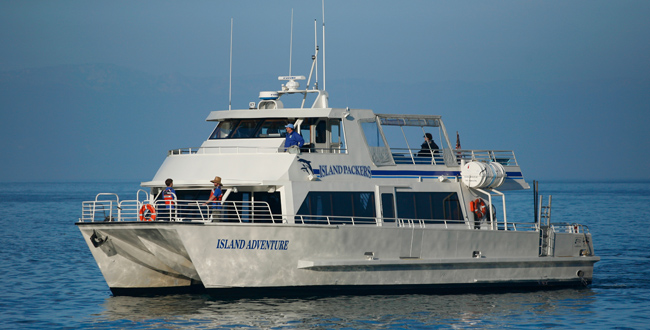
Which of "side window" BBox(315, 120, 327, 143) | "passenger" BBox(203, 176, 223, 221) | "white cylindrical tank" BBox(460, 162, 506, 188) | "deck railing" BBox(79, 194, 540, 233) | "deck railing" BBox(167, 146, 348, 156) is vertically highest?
"side window" BBox(315, 120, 327, 143)

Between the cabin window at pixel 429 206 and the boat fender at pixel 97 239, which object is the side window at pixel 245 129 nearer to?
the cabin window at pixel 429 206

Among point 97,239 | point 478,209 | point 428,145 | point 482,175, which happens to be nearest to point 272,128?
point 428,145

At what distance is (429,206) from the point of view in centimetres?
1927

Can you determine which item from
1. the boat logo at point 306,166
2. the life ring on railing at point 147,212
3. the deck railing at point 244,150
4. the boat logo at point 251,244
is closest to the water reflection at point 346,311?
the boat logo at point 251,244

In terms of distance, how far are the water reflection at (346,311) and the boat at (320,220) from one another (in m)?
0.42

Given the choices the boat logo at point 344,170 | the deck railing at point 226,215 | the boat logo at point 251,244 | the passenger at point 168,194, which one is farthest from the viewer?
the boat logo at point 344,170

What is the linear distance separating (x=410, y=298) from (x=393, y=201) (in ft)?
7.42

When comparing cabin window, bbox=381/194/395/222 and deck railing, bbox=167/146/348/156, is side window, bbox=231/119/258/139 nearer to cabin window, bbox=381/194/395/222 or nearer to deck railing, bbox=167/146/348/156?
deck railing, bbox=167/146/348/156

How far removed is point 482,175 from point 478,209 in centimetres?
87

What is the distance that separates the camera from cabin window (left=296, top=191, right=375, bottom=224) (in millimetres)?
17375

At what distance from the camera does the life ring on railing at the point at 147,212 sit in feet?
54.7

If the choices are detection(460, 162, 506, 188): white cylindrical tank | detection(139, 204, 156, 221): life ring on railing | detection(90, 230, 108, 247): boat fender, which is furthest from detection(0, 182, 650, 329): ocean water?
detection(460, 162, 506, 188): white cylindrical tank

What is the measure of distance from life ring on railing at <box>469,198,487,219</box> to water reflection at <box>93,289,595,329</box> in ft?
6.70

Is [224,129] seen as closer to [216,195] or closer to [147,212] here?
[216,195]
